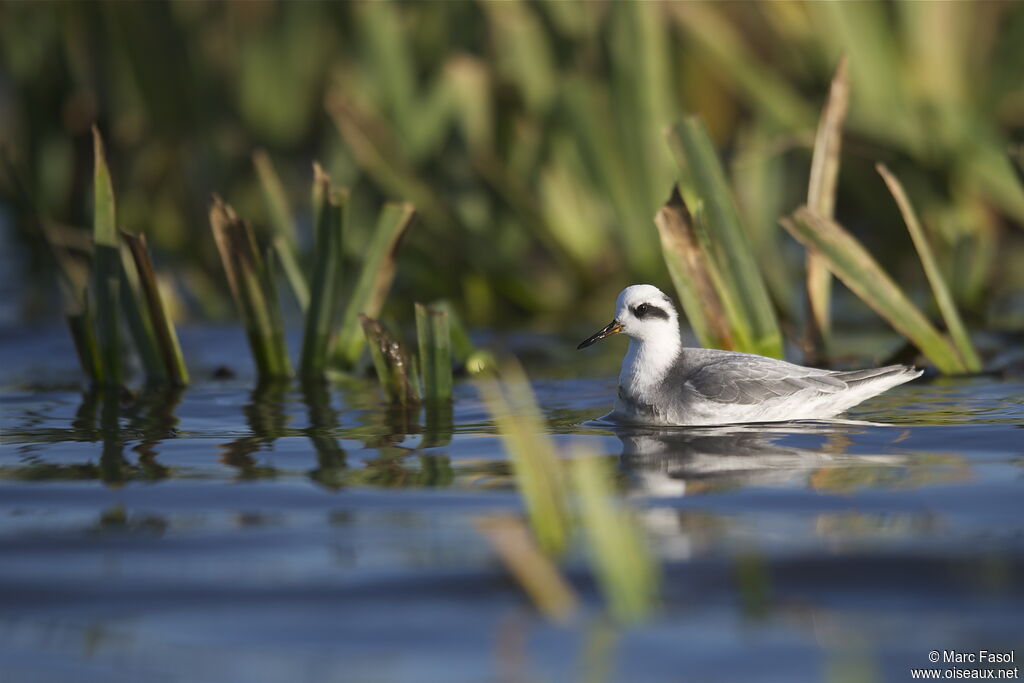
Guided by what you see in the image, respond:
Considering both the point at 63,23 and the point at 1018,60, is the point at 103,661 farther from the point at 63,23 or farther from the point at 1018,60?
the point at 63,23

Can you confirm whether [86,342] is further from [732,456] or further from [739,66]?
[739,66]

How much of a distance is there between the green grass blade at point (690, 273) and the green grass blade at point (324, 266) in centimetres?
163

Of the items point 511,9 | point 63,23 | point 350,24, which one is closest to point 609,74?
point 511,9

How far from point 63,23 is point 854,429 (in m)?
8.87

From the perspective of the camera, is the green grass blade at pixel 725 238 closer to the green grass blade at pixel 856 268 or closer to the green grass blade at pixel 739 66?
the green grass blade at pixel 856 268

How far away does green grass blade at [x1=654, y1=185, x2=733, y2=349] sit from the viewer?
687cm

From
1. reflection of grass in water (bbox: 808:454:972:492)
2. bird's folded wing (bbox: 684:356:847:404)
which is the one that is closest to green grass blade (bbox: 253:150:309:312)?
bird's folded wing (bbox: 684:356:847:404)

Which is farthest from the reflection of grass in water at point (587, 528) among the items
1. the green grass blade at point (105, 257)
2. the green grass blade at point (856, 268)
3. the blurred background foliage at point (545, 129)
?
the blurred background foliage at point (545, 129)

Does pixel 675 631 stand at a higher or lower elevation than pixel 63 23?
lower

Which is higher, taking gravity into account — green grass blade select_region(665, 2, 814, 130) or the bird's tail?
green grass blade select_region(665, 2, 814, 130)

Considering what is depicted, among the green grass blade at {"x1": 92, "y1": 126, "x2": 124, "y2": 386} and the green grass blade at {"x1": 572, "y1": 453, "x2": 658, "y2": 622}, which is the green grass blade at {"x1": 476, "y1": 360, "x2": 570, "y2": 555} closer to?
the green grass blade at {"x1": 572, "y1": 453, "x2": 658, "y2": 622}

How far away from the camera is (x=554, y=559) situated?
4266 millimetres

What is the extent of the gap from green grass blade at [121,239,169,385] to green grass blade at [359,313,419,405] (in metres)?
1.25

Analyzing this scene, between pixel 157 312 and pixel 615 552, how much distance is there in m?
4.23
